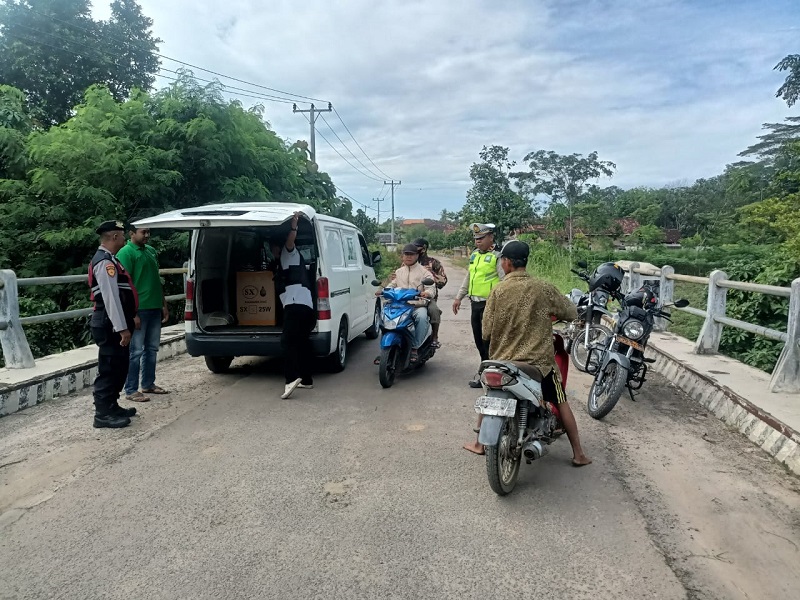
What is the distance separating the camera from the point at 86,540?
10.7 ft

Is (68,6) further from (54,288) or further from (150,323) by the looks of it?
(150,323)

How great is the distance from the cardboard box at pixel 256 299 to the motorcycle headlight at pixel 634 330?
4.09 meters

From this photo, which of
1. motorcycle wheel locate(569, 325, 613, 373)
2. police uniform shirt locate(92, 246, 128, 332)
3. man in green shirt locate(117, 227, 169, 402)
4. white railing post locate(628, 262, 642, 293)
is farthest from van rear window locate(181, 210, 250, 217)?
white railing post locate(628, 262, 642, 293)

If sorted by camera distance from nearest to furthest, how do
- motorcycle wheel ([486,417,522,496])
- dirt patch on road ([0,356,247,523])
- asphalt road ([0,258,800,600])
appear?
1. asphalt road ([0,258,800,600])
2. motorcycle wheel ([486,417,522,496])
3. dirt patch on road ([0,356,247,523])

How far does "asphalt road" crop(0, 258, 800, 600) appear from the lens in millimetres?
2848

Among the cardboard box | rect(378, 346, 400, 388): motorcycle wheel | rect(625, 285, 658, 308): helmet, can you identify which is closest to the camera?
rect(625, 285, 658, 308): helmet

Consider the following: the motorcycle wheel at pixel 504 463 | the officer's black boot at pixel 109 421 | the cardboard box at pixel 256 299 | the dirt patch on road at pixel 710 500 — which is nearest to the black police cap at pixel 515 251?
the motorcycle wheel at pixel 504 463

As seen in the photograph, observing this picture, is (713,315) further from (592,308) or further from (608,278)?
(608,278)

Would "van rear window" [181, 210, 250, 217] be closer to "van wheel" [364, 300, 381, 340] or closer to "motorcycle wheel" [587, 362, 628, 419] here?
"motorcycle wheel" [587, 362, 628, 419]

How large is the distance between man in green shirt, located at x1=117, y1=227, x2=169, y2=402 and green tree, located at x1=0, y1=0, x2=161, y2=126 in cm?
1727

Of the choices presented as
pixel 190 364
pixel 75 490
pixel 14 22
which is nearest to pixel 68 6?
pixel 14 22

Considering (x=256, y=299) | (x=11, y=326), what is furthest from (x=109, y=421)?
(x=256, y=299)

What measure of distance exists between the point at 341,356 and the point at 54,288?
6.91 m

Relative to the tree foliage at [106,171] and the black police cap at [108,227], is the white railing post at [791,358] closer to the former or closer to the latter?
the black police cap at [108,227]
